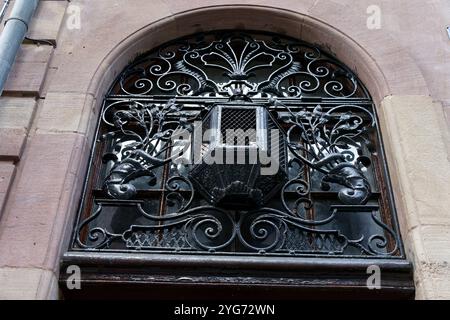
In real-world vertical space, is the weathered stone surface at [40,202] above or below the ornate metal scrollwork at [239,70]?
below

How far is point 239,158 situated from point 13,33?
2.44 meters

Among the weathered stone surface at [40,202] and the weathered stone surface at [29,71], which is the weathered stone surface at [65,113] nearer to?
the weathered stone surface at [40,202]

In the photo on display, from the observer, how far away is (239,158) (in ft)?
14.1

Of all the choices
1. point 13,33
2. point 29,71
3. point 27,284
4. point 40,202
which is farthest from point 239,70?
point 27,284

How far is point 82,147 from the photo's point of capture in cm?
468

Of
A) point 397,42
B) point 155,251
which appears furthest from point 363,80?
point 155,251

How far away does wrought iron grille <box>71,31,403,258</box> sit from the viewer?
14.3 feet

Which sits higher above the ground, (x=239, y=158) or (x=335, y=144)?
(x=335, y=144)

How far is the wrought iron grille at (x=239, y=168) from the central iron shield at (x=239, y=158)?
0.03 ft

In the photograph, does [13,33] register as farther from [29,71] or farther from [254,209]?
[254,209]

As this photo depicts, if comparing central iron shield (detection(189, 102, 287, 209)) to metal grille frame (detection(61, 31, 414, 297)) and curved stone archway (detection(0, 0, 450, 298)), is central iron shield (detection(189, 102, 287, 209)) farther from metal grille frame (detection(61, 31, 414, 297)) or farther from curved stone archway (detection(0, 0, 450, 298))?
curved stone archway (detection(0, 0, 450, 298))

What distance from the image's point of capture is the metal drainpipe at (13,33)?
4.91 m

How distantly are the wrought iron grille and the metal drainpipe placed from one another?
2.87ft

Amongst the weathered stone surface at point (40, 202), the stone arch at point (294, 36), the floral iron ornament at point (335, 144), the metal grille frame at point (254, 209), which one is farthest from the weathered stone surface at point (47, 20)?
the floral iron ornament at point (335, 144)
